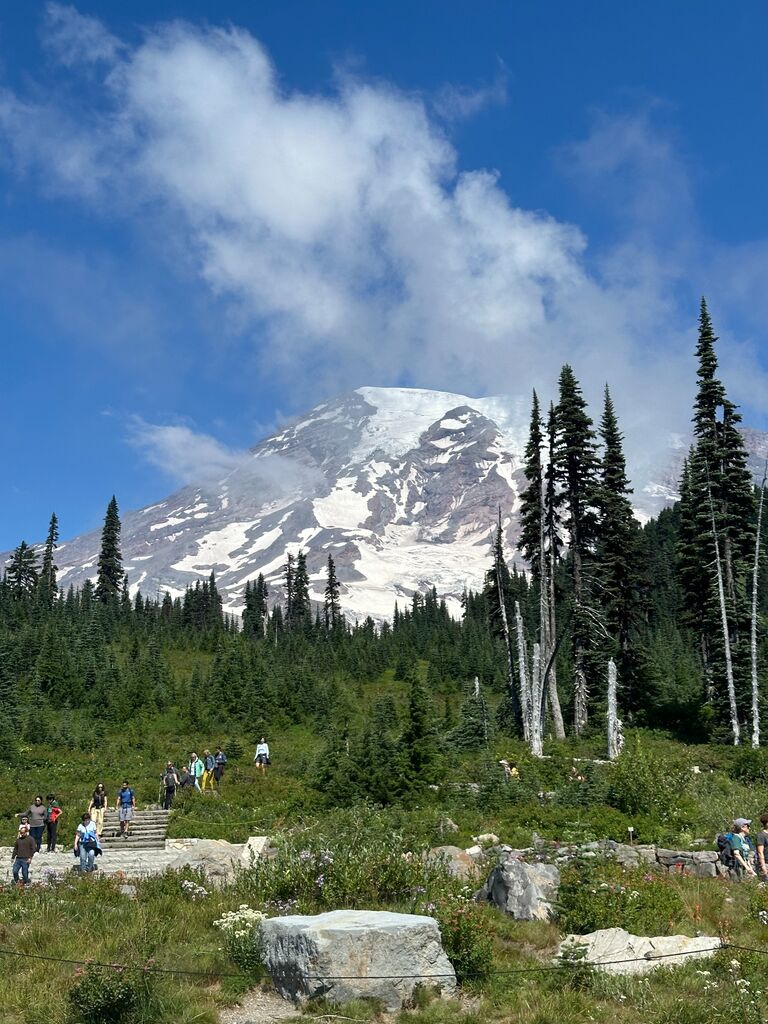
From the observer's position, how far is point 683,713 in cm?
3522

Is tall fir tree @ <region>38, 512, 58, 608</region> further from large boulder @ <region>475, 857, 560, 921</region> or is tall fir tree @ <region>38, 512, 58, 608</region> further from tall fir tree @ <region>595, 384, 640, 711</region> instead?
large boulder @ <region>475, 857, 560, 921</region>

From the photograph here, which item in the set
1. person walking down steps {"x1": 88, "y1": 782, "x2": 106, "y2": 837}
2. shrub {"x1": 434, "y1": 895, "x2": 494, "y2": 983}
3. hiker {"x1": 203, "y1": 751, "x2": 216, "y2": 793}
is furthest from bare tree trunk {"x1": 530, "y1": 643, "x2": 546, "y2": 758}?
shrub {"x1": 434, "y1": 895, "x2": 494, "y2": 983}

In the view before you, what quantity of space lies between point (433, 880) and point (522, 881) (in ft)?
4.44

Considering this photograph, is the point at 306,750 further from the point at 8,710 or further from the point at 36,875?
the point at 36,875

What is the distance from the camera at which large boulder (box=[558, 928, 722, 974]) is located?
8875mm

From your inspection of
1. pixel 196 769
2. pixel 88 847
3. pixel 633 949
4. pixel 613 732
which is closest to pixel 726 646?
pixel 613 732

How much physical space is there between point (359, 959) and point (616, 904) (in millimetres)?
4201

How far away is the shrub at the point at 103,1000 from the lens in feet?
24.3

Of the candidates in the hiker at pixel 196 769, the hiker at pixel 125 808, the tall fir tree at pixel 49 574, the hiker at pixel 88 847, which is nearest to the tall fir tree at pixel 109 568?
the tall fir tree at pixel 49 574

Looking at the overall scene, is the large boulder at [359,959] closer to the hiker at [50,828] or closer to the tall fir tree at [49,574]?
the hiker at [50,828]

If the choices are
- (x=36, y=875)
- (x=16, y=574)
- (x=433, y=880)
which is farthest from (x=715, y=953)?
(x=16, y=574)

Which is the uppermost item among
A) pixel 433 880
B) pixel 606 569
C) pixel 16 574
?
pixel 16 574

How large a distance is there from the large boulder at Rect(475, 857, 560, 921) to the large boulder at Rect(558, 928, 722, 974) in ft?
3.86

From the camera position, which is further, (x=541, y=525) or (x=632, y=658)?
(x=632, y=658)
